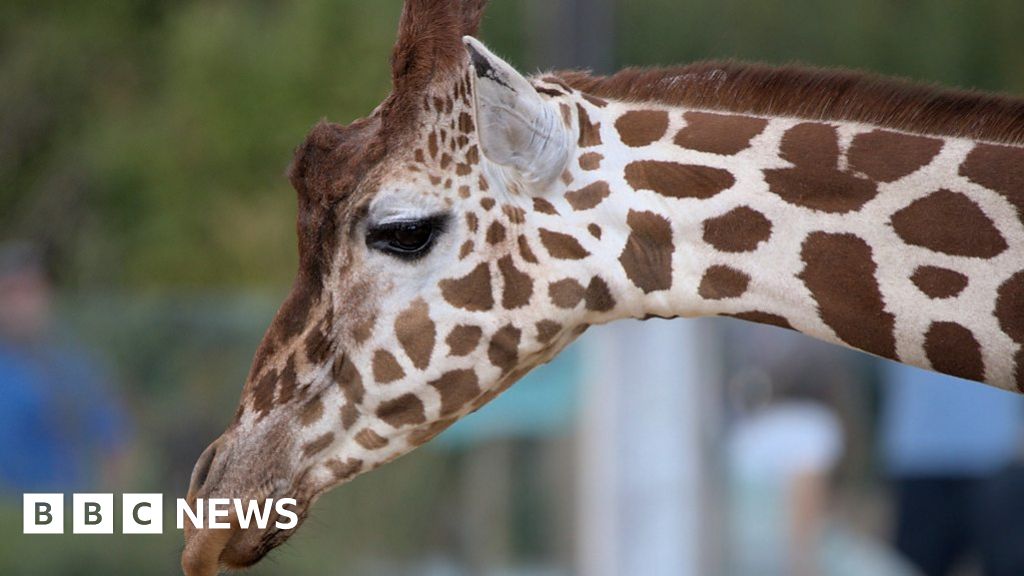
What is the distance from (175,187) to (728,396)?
7.03 m

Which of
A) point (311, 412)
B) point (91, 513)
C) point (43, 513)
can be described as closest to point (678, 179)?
point (311, 412)

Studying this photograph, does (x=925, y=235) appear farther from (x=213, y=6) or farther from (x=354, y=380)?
(x=213, y=6)

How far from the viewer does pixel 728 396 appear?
799cm

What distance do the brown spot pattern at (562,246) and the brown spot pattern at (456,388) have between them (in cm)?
35

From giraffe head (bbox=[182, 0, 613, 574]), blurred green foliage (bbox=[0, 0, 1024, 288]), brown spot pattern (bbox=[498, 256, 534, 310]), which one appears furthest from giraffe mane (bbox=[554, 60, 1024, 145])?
blurred green foliage (bbox=[0, 0, 1024, 288])

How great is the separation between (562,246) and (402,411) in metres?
0.56

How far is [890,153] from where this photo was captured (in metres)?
3.00

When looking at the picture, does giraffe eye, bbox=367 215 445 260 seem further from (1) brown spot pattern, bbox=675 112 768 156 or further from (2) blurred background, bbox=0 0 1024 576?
(2) blurred background, bbox=0 0 1024 576

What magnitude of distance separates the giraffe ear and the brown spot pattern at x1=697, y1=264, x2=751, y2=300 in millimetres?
429

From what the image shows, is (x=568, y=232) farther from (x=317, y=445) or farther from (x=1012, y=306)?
(x=1012, y=306)

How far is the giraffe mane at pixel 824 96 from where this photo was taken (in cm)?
299

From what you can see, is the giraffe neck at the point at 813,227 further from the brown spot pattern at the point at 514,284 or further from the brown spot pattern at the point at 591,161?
the brown spot pattern at the point at 514,284

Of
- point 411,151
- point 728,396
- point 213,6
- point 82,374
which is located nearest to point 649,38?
point 213,6

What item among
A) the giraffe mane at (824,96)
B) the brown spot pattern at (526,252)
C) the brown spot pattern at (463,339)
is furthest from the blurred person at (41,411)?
the giraffe mane at (824,96)
